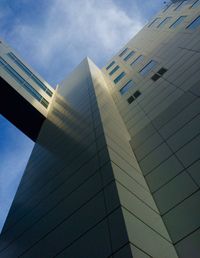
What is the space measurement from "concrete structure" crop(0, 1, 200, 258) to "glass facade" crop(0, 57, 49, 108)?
26.7 ft

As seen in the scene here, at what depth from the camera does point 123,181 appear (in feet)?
27.3

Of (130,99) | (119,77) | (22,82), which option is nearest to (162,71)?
(130,99)

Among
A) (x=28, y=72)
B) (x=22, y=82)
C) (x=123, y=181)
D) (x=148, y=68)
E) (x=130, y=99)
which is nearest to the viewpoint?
(x=123, y=181)

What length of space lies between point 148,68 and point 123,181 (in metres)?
13.4

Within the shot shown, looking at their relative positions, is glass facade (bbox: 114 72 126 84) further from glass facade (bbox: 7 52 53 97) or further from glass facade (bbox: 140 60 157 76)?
glass facade (bbox: 7 52 53 97)

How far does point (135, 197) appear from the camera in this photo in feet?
26.7

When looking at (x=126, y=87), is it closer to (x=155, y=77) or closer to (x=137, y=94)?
(x=137, y=94)

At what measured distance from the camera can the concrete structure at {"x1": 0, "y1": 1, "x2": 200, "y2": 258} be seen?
22.6ft

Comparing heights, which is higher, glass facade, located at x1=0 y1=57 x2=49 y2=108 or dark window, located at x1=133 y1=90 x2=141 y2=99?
glass facade, located at x1=0 y1=57 x2=49 y2=108

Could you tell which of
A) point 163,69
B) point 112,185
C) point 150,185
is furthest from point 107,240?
point 163,69

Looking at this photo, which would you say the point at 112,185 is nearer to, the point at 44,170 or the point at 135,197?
the point at 135,197

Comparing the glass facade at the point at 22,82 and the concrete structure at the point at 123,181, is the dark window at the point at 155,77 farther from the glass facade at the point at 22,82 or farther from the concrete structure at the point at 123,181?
the glass facade at the point at 22,82

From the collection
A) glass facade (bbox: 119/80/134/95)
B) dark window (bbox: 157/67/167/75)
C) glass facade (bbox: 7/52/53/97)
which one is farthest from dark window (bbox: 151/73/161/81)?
glass facade (bbox: 7/52/53/97)

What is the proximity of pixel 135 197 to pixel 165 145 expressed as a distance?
333cm
